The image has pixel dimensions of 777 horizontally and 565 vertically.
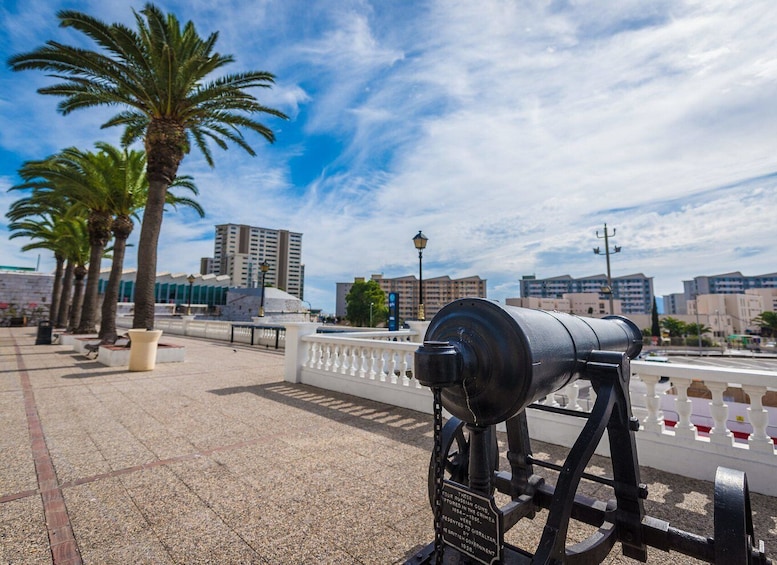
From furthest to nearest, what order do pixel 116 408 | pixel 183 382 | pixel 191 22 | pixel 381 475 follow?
1. pixel 191 22
2. pixel 183 382
3. pixel 116 408
4. pixel 381 475

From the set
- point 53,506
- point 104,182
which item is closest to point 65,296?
point 104,182

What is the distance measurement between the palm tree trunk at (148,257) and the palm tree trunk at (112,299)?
1.76 metres

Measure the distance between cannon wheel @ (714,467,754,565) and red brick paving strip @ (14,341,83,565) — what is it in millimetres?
3170

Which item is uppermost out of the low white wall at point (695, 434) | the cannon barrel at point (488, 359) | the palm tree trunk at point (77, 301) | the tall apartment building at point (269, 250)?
the tall apartment building at point (269, 250)

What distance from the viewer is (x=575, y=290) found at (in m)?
146

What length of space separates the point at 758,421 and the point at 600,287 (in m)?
155

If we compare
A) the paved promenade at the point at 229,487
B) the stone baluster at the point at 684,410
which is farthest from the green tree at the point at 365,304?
the stone baluster at the point at 684,410

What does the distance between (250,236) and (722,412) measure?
15192 centimetres

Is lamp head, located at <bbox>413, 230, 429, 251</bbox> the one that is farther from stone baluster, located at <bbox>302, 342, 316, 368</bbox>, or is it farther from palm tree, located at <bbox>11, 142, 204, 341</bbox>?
palm tree, located at <bbox>11, 142, 204, 341</bbox>

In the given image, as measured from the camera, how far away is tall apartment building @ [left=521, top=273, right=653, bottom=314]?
461ft

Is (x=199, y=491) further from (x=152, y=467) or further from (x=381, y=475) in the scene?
(x=381, y=475)

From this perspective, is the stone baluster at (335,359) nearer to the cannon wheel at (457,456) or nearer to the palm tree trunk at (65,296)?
the cannon wheel at (457,456)

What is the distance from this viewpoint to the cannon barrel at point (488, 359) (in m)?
1.32

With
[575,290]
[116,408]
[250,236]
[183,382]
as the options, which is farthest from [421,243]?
[575,290]
